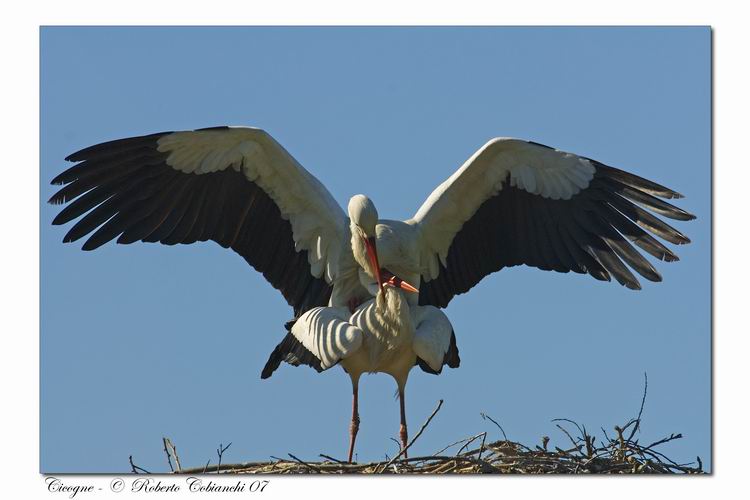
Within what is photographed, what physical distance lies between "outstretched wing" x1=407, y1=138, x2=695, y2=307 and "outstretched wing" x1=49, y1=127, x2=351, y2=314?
0.51 meters

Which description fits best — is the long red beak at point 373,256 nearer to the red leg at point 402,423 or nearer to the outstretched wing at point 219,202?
the outstretched wing at point 219,202

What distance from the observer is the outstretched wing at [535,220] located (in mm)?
6746

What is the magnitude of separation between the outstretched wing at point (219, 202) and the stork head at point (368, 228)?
27 centimetres

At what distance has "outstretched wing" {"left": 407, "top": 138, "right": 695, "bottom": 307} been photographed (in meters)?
6.75

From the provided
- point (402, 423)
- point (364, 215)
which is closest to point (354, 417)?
point (402, 423)

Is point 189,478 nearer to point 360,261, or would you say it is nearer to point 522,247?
point 360,261

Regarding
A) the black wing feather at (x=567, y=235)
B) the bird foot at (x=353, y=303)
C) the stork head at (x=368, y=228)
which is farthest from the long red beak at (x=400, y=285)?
the black wing feather at (x=567, y=235)

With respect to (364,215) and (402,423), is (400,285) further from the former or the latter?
(402,423)

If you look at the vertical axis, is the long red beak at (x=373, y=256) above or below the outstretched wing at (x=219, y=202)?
below

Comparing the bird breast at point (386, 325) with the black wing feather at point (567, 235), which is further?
the black wing feather at point (567, 235)

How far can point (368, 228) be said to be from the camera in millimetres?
6391

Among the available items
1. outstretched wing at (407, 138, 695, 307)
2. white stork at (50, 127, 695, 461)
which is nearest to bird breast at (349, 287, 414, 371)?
white stork at (50, 127, 695, 461)

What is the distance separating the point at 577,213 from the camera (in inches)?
273

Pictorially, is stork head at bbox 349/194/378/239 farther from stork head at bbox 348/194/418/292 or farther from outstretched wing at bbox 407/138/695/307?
outstretched wing at bbox 407/138/695/307
